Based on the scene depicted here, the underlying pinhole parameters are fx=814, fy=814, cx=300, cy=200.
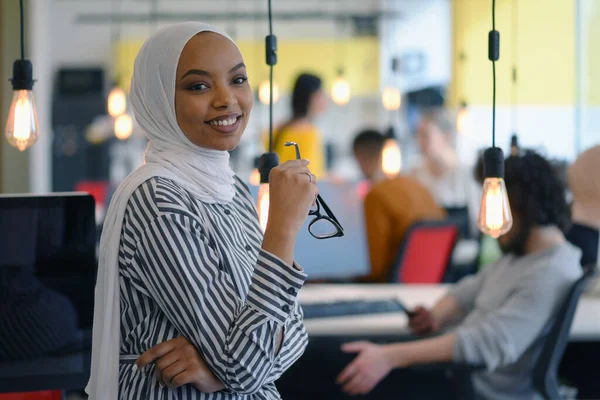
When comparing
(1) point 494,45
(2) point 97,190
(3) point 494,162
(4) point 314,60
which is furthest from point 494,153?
(4) point 314,60

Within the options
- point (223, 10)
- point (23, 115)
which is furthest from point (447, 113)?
point (23, 115)

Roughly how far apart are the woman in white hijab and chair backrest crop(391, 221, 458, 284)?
2387 mm

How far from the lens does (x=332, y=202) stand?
3855 millimetres

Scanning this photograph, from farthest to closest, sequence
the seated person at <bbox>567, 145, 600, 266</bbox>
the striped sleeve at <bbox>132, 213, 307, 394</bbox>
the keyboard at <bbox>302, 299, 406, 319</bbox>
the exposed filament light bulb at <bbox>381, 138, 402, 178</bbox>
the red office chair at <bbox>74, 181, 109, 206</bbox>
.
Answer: the red office chair at <bbox>74, 181, 109, 206</bbox> → the exposed filament light bulb at <bbox>381, 138, 402, 178</bbox> → the seated person at <bbox>567, 145, 600, 266</bbox> → the keyboard at <bbox>302, 299, 406, 319</bbox> → the striped sleeve at <bbox>132, 213, 307, 394</bbox>

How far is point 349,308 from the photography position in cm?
285

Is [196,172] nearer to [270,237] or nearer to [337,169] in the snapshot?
[270,237]

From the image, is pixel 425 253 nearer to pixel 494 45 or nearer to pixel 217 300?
pixel 494 45

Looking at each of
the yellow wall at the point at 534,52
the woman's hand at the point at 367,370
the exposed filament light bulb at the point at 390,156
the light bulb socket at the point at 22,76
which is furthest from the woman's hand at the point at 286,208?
the yellow wall at the point at 534,52

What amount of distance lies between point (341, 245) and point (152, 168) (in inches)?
99.1

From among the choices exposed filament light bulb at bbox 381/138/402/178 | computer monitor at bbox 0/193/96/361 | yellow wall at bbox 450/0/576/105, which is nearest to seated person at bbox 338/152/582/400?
computer monitor at bbox 0/193/96/361

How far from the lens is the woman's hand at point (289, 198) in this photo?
50.8 inches

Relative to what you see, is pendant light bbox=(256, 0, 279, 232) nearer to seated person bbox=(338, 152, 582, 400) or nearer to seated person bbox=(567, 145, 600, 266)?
seated person bbox=(338, 152, 582, 400)

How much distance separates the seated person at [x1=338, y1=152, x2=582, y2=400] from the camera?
7.69 ft

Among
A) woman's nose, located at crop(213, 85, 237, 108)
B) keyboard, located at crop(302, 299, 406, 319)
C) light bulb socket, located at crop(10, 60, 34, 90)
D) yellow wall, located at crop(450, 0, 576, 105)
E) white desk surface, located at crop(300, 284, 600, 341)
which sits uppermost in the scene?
yellow wall, located at crop(450, 0, 576, 105)
